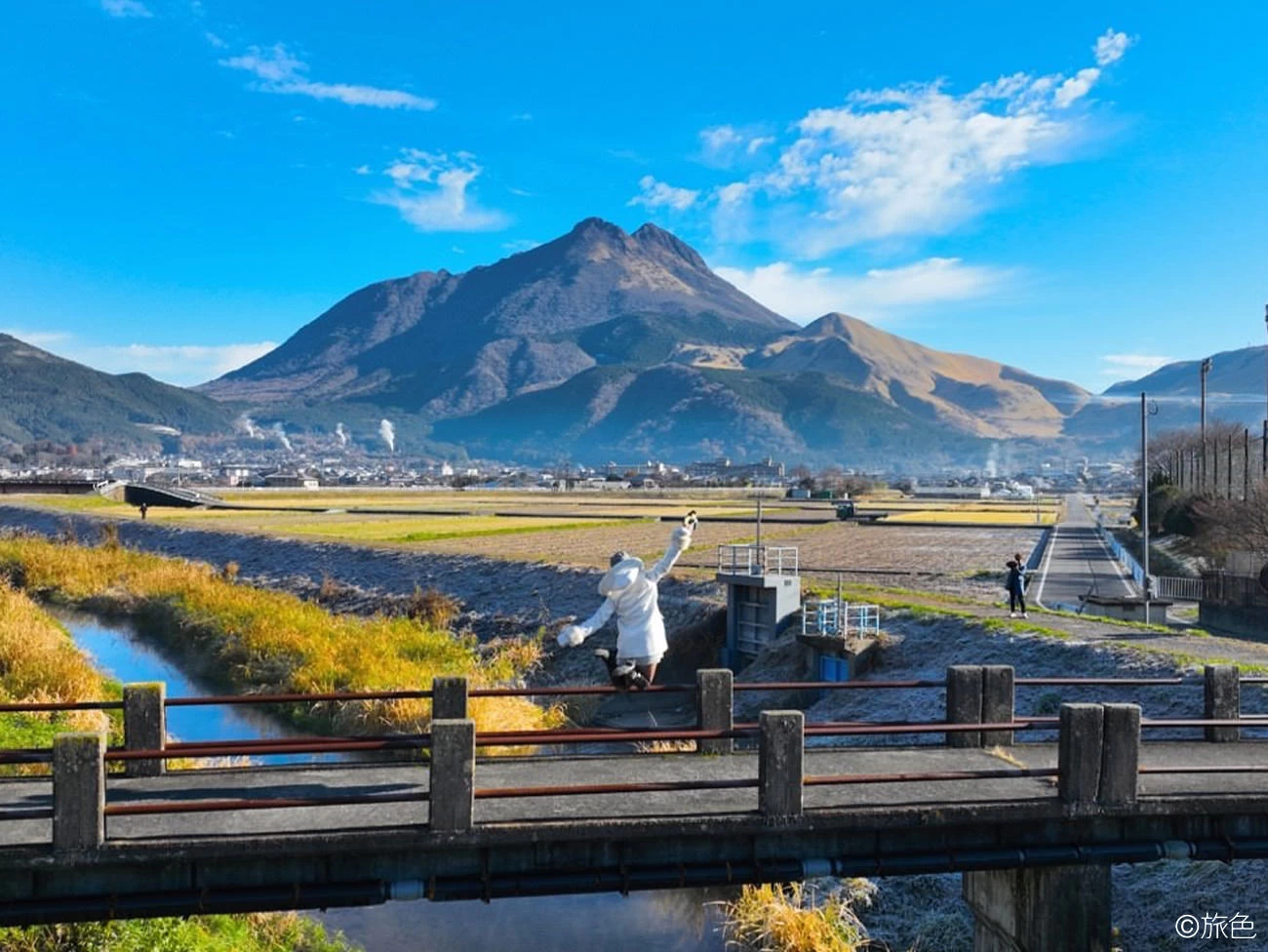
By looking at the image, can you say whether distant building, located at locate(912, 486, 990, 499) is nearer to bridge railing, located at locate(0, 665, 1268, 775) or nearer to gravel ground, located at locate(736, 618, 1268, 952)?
gravel ground, located at locate(736, 618, 1268, 952)

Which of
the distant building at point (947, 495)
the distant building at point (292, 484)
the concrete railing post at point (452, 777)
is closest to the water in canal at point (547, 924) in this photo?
the concrete railing post at point (452, 777)

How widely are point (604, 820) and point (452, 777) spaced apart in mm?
1433

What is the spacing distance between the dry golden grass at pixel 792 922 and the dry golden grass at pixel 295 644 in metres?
8.38

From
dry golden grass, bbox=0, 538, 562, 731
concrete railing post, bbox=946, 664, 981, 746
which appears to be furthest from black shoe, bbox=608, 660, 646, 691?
dry golden grass, bbox=0, 538, 562, 731

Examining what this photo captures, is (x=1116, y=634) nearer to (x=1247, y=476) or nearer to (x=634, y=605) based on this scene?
(x=634, y=605)

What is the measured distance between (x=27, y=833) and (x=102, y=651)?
2949 centimetres

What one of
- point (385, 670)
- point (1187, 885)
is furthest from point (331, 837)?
point (385, 670)

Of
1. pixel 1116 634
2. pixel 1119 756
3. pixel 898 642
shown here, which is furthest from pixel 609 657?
pixel 1116 634

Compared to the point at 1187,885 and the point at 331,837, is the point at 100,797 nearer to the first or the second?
the point at 331,837

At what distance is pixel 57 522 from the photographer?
8000 cm

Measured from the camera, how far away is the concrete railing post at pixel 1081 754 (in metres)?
10.0

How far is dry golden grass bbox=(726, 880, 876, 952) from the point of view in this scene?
14.3 m

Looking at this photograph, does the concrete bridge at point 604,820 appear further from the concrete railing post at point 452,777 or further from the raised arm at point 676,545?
the raised arm at point 676,545

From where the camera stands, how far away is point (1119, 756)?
→ 10070 mm
